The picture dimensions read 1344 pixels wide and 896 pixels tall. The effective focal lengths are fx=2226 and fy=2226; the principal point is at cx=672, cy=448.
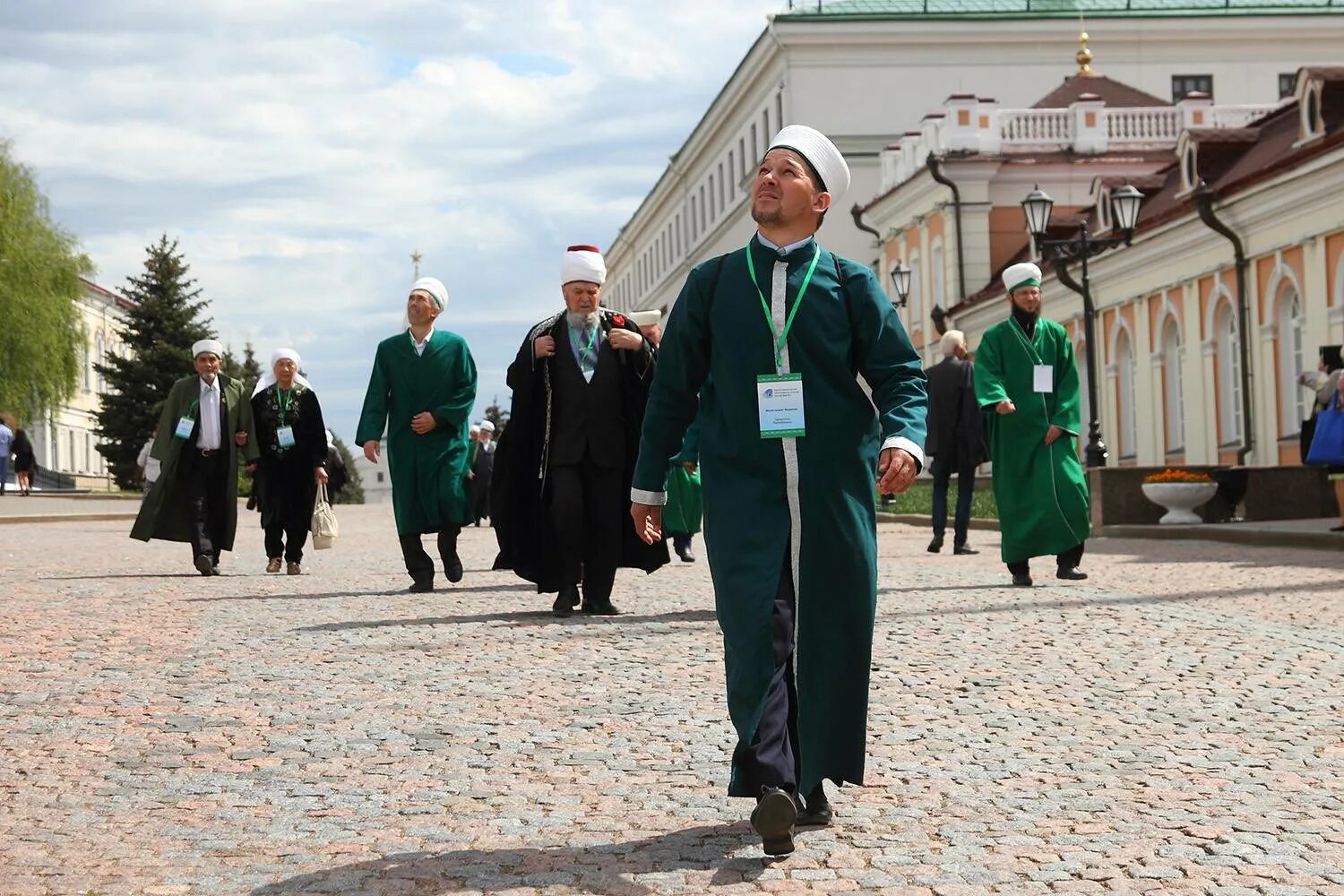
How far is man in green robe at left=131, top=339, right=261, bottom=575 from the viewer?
1750 cm

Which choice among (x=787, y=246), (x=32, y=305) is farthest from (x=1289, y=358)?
(x=32, y=305)

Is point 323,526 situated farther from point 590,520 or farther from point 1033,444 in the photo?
point 1033,444

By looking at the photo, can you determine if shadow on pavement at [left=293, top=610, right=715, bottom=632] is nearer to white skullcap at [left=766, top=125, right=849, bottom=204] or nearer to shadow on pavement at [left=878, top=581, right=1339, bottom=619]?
shadow on pavement at [left=878, top=581, right=1339, bottom=619]

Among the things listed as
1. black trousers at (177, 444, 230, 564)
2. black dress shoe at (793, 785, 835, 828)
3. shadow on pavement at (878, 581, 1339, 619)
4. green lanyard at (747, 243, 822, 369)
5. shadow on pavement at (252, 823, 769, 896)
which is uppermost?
green lanyard at (747, 243, 822, 369)

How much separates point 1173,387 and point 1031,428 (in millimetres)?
23855

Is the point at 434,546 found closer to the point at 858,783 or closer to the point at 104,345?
the point at 858,783

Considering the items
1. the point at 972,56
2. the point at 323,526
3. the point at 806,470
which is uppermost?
the point at 972,56

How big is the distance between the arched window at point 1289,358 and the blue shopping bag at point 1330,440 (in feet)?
40.7

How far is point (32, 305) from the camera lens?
183 feet

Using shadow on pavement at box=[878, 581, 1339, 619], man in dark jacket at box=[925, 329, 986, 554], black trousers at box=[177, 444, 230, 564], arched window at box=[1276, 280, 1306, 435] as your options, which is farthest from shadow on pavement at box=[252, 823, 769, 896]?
arched window at box=[1276, 280, 1306, 435]

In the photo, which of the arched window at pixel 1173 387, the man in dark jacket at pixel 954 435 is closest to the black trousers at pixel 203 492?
the man in dark jacket at pixel 954 435

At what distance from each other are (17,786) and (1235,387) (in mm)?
30182

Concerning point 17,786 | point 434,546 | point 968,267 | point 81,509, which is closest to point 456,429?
point 17,786

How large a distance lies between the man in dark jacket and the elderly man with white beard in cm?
789
